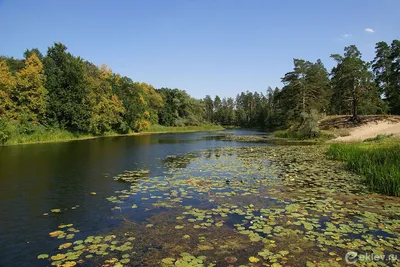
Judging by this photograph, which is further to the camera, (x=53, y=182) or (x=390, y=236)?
(x=53, y=182)

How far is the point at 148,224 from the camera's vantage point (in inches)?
268

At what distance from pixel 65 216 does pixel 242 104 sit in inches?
5380

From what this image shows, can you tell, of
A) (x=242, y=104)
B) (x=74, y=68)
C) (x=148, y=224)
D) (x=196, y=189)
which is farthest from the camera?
(x=242, y=104)

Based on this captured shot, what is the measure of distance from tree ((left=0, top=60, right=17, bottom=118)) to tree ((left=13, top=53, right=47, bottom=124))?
0.70 m

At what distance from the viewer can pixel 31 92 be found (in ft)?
116

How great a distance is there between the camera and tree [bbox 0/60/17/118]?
3200cm

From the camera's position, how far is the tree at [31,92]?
34.2 metres

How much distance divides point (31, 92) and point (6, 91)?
2.77 meters

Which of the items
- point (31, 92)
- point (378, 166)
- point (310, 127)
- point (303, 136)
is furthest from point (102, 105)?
point (378, 166)

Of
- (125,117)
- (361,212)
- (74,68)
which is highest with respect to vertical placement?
(74,68)

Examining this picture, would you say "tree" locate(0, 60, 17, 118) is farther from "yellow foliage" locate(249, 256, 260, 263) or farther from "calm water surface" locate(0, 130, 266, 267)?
"yellow foliage" locate(249, 256, 260, 263)

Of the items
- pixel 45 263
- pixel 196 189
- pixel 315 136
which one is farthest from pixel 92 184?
pixel 315 136

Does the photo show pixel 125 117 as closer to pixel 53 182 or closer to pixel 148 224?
pixel 53 182

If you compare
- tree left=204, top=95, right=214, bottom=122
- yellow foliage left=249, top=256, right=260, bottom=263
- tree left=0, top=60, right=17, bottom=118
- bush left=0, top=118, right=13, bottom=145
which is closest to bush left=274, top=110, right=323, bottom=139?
yellow foliage left=249, top=256, right=260, bottom=263
